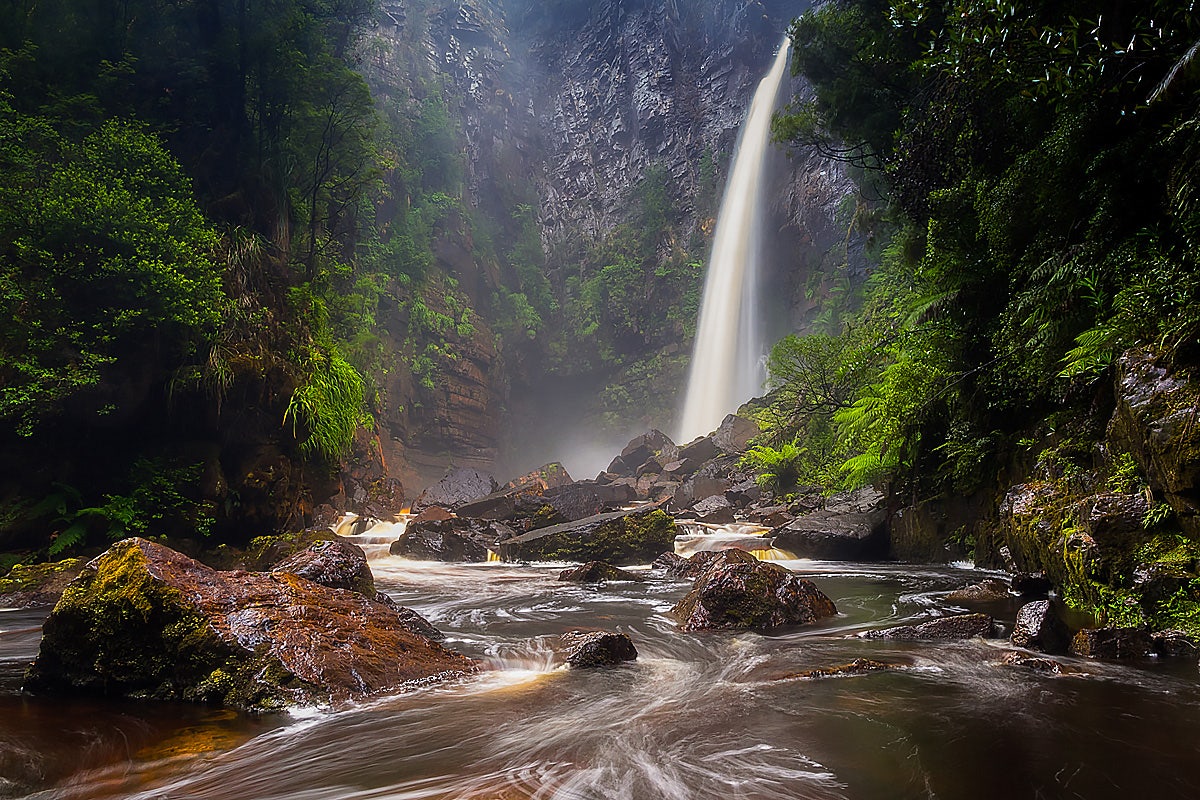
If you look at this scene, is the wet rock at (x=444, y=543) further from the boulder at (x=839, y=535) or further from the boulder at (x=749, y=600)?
the boulder at (x=749, y=600)

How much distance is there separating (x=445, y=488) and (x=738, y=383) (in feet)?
56.6

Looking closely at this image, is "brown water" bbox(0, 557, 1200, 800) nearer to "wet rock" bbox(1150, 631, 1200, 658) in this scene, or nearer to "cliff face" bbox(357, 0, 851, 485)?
"wet rock" bbox(1150, 631, 1200, 658)

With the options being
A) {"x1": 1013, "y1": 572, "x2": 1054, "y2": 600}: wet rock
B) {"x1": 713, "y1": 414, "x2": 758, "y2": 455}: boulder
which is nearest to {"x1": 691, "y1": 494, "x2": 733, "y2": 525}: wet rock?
{"x1": 713, "y1": 414, "x2": 758, "y2": 455}: boulder

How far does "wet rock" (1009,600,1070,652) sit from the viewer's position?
166 inches

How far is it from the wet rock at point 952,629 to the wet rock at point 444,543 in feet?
32.6

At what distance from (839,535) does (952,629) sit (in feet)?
19.8

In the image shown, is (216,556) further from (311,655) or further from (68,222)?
(311,655)

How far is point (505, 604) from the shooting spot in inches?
312

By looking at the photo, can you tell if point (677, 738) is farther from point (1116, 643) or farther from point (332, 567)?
point (332, 567)

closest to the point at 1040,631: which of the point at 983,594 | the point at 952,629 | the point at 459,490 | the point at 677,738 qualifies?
the point at 952,629

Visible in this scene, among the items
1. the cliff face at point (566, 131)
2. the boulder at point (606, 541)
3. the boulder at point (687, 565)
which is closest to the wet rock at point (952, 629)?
the boulder at point (687, 565)

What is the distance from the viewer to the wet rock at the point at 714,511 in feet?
52.0

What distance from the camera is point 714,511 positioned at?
16.2 meters

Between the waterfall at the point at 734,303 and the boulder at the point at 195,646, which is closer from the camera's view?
the boulder at the point at 195,646
